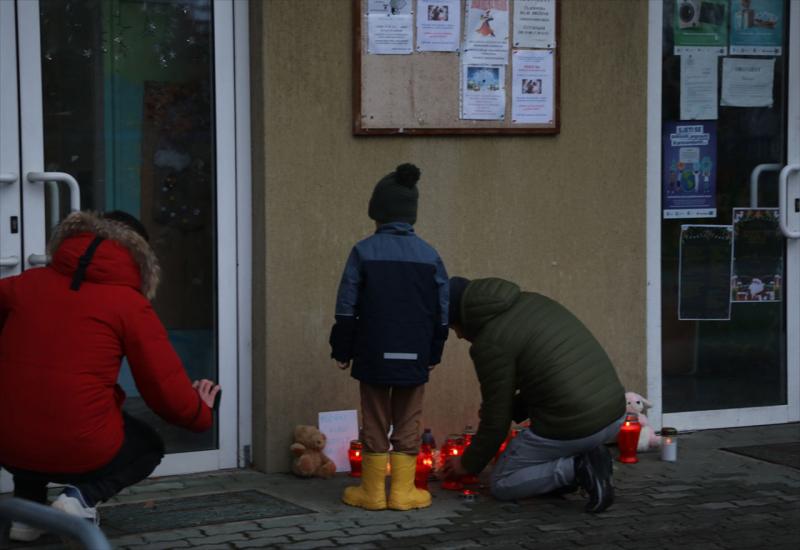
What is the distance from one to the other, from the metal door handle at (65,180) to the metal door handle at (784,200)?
409 cm

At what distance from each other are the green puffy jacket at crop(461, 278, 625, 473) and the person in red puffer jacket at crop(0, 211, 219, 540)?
1.40 meters

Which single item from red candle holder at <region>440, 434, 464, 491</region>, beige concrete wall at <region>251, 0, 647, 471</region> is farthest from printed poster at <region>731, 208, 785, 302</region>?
red candle holder at <region>440, 434, 464, 491</region>

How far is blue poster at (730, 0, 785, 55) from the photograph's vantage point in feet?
25.8

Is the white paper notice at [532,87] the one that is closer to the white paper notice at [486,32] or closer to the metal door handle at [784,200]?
the white paper notice at [486,32]

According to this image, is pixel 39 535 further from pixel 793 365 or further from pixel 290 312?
pixel 793 365

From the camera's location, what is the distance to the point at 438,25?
6891 millimetres

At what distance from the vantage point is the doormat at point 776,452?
7.06 m

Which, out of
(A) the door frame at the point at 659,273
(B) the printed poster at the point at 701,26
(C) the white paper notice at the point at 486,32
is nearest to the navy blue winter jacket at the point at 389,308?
(C) the white paper notice at the point at 486,32

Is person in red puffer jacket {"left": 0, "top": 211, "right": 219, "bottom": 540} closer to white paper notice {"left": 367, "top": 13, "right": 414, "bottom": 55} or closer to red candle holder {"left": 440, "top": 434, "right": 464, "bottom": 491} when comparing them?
red candle holder {"left": 440, "top": 434, "right": 464, "bottom": 491}

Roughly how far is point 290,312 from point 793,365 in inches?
130

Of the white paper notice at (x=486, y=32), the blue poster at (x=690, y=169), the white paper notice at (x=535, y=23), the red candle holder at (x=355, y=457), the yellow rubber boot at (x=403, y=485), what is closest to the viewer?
the yellow rubber boot at (x=403, y=485)

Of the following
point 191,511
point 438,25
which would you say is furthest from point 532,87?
point 191,511

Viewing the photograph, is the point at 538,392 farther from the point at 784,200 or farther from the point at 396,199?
the point at 784,200

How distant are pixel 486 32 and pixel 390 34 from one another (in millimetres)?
562
